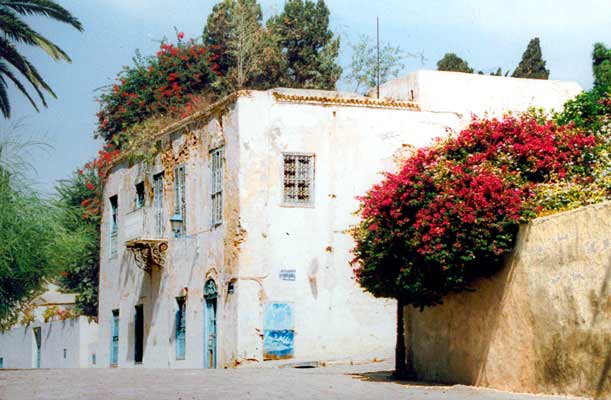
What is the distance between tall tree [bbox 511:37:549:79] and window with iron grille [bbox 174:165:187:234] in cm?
2031

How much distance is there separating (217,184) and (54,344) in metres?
17.1

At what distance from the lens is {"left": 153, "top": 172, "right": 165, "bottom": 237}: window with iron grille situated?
29250mm

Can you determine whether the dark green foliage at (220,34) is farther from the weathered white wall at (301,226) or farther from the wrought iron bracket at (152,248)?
the weathered white wall at (301,226)

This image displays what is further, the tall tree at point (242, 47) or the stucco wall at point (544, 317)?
the tall tree at point (242, 47)

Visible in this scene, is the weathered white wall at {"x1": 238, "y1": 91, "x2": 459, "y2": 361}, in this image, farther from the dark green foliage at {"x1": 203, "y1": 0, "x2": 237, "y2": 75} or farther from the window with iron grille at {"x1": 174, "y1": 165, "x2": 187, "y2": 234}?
the dark green foliage at {"x1": 203, "y1": 0, "x2": 237, "y2": 75}

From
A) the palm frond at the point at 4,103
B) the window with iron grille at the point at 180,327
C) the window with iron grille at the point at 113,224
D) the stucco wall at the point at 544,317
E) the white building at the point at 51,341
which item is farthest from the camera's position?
the white building at the point at 51,341

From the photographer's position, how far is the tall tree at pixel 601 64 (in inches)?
983

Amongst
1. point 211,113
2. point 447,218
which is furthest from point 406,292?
point 211,113

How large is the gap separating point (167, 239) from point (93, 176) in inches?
646

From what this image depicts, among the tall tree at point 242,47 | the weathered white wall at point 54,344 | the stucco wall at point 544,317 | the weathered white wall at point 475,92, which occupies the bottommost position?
the weathered white wall at point 54,344

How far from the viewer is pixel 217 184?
26188mm

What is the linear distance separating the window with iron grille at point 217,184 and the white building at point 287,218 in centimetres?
4

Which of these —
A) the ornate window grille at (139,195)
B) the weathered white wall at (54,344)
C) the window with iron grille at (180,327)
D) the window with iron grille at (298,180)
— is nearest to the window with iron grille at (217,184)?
the window with iron grille at (298,180)

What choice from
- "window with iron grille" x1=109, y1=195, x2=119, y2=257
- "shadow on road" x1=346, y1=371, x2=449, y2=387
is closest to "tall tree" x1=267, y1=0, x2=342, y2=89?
"window with iron grille" x1=109, y1=195, x2=119, y2=257
